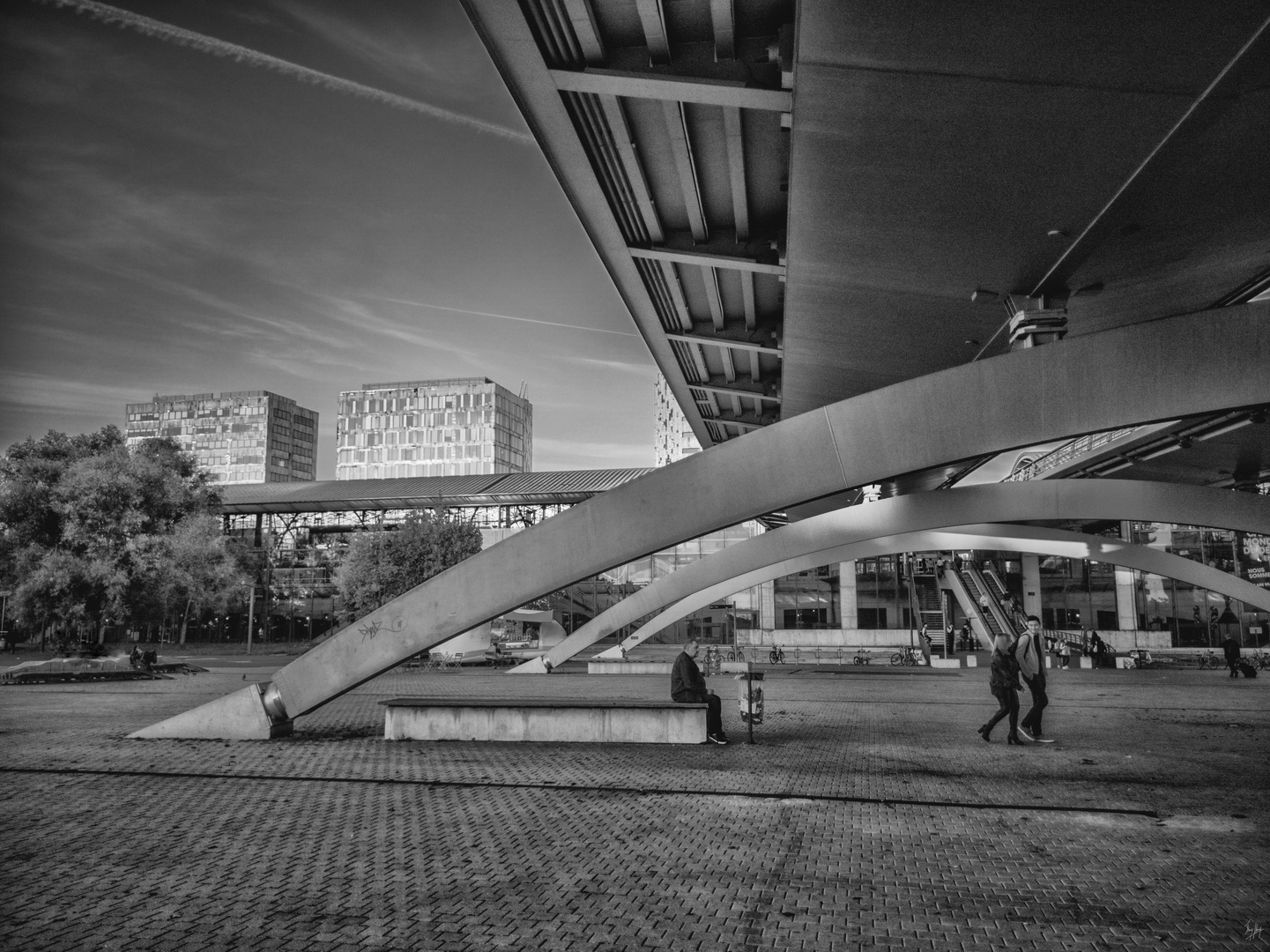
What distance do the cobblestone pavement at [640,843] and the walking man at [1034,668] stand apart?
58 cm

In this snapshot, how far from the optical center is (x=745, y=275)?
14.9 m

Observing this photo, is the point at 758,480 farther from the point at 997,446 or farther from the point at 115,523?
the point at 115,523

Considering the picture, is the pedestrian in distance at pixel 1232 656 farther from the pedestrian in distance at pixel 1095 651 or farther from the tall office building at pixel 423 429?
the tall office building at pixel 423 429

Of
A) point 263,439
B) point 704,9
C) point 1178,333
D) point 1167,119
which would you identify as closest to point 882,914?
point 1178,333

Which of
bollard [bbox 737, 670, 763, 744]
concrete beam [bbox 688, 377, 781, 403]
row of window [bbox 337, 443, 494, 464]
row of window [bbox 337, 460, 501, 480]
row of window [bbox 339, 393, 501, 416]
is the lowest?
bollard [bbox 737, 670, 763, 744]

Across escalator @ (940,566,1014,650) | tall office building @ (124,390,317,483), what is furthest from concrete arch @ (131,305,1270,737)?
tall office building @ (124,390,317,483)

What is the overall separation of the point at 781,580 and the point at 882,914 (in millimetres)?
46485

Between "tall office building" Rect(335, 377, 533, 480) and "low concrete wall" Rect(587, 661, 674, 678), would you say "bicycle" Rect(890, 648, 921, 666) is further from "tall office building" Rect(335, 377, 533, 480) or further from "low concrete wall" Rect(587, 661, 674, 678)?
"tall office building" Rect(335, 377, 533, 480)

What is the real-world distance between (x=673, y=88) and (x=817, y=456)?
4079mm

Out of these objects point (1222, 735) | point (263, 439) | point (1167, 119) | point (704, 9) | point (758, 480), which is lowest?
point (1222, 735)

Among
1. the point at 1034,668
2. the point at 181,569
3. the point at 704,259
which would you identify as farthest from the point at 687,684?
the point at 181,569

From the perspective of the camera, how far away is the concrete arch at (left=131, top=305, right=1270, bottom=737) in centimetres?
780

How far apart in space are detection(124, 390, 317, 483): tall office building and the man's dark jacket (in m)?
151

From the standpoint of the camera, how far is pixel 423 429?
472ft
